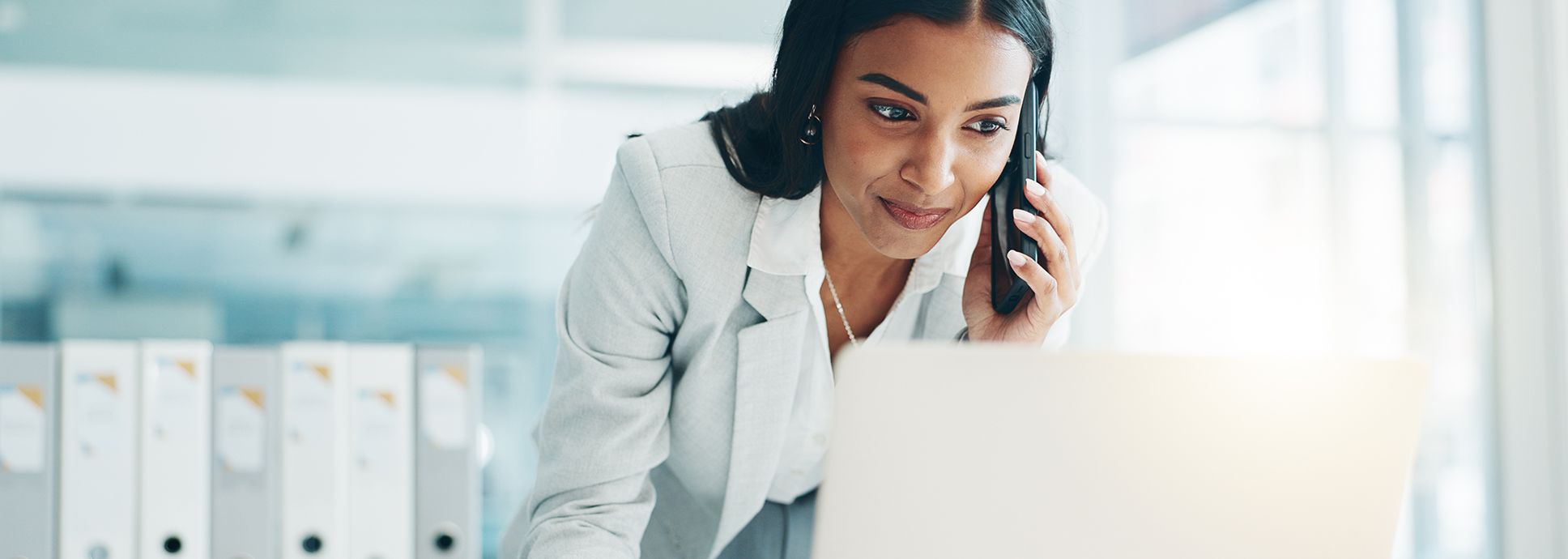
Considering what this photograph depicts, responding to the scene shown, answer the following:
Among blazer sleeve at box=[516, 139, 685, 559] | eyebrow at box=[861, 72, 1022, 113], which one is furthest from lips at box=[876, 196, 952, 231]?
blazer sleeve at box=[516, 139, 685, 559]

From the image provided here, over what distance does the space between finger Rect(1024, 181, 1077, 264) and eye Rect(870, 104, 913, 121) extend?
16 centimetres

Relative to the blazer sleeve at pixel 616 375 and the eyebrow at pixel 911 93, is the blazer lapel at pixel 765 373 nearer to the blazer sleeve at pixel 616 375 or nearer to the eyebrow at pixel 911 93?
the blazer sleeve at pixel 616 375

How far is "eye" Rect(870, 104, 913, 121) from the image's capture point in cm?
98

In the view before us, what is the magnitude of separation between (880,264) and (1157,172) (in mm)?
1577

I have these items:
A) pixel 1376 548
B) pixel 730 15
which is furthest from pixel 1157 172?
pixel 1376 548

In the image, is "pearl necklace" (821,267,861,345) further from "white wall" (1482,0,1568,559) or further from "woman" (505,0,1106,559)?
"white wall" (1482,0,1568,559)

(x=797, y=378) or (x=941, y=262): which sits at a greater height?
(x=941, y=262)

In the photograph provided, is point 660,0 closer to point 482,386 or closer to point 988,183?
point 482,386

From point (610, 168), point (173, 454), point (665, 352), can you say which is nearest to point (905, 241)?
point (665, 352)

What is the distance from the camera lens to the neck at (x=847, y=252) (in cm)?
116

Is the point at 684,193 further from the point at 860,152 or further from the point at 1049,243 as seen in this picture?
the point at 1049,243

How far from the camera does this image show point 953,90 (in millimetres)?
938

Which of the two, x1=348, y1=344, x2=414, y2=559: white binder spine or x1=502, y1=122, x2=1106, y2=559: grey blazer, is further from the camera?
x1=348, y1=344, x2=414, y2=559: white binder spine

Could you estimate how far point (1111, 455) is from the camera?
0.58 metres
